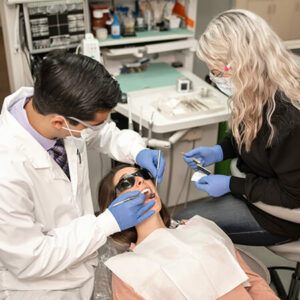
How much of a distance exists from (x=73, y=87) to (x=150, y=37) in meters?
1.29

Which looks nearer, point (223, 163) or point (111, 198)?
point (111, 198)

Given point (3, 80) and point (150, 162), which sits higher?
point (150, 162)

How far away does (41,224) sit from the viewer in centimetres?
130

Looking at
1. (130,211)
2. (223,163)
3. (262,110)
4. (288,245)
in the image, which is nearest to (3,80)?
(223,163)

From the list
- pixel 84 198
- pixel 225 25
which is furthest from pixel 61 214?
pixel 225 25

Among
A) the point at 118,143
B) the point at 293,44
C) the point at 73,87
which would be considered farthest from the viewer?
the point at 293,44

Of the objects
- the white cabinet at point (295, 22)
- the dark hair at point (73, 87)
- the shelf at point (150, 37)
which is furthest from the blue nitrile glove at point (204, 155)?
the white cabinet at point (295, 22)

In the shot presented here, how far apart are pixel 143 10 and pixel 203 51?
106 centimetres

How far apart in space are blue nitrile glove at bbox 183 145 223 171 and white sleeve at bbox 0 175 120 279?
60cm

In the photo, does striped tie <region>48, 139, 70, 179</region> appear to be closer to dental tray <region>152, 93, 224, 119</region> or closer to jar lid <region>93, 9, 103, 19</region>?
dental tray <region>152, 93, 224, 119</region>

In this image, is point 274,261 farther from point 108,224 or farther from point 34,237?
point 34,237

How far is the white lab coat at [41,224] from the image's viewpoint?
3.82 feet

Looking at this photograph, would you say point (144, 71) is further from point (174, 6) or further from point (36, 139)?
point (36, 139)

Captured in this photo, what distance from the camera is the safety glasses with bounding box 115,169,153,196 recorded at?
154 cm
